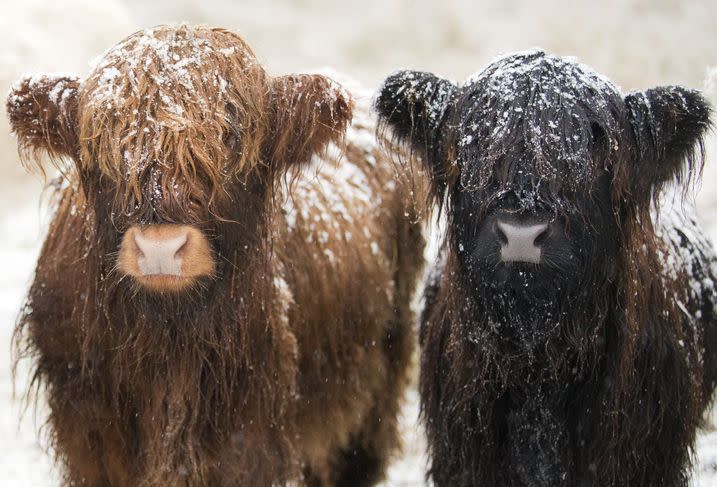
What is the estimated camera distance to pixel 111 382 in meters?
3.29

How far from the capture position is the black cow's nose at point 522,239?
2766 mm

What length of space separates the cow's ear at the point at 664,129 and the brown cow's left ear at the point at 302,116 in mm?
977

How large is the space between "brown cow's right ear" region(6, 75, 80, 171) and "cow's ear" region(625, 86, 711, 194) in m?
1.84

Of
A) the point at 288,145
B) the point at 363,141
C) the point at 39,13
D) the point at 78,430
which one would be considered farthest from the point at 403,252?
the point at 39,13

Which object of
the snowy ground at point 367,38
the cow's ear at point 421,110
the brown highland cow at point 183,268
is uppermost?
the snowy ground at point 367,38

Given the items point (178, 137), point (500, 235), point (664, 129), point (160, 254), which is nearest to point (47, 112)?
point (178, 137)

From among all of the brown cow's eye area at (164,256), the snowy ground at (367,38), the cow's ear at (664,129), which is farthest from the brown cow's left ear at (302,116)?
the snowy ground at (367,38)

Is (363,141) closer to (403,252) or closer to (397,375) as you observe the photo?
(403,252)

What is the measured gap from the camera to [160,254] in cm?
275

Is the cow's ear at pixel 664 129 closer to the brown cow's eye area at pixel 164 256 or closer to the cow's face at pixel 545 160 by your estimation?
the cow's face at pixel 545 160

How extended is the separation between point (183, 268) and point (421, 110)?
1016 mm

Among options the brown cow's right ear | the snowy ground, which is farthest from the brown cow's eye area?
the snowy ground

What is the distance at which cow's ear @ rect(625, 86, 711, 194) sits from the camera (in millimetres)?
2955

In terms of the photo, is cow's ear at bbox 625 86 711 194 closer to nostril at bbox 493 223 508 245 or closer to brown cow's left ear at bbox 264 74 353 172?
nostril at bbox 493 223 508 245
